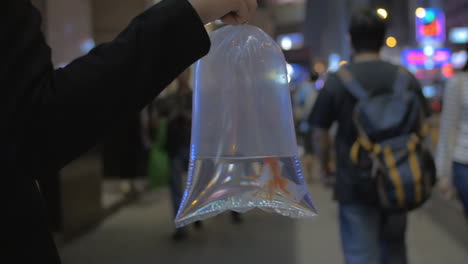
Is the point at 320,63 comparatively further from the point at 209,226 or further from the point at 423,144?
the point at 423,144

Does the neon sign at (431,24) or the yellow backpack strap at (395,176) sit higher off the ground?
the yellow backpack strap at (395,176)

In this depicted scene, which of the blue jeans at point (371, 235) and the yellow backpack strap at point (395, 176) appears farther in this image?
the blue jeans at point (371, 235)

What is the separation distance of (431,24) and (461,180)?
46.9ft

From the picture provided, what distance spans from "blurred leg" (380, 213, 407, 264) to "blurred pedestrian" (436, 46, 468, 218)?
1.65 feet

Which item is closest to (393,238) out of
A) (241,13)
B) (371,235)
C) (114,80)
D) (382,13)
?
(371,235)

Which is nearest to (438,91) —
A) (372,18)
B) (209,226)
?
(209,226)

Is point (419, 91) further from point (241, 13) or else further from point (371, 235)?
point (241, 13)

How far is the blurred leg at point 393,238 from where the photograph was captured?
2.67 metres

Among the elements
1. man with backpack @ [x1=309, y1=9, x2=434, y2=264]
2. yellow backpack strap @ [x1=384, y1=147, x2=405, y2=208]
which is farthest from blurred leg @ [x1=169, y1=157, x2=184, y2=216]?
yellow backpack strap @ [x1=384, y1=147, x2=405, y2=208]

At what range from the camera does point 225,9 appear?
3.08 ft

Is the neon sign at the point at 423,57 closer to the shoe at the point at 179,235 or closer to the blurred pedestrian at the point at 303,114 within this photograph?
the blurred pedestrian at the point at 303,114

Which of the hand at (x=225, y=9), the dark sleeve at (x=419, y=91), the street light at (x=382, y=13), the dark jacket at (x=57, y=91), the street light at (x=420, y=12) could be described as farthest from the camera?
the street light at (x=420, y=12)

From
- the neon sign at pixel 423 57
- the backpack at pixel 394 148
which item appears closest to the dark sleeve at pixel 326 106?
the backpack at pixel 394 148

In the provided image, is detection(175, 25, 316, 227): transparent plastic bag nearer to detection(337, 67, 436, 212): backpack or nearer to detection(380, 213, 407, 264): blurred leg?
detection(337, 67, 436, 212): backpack
